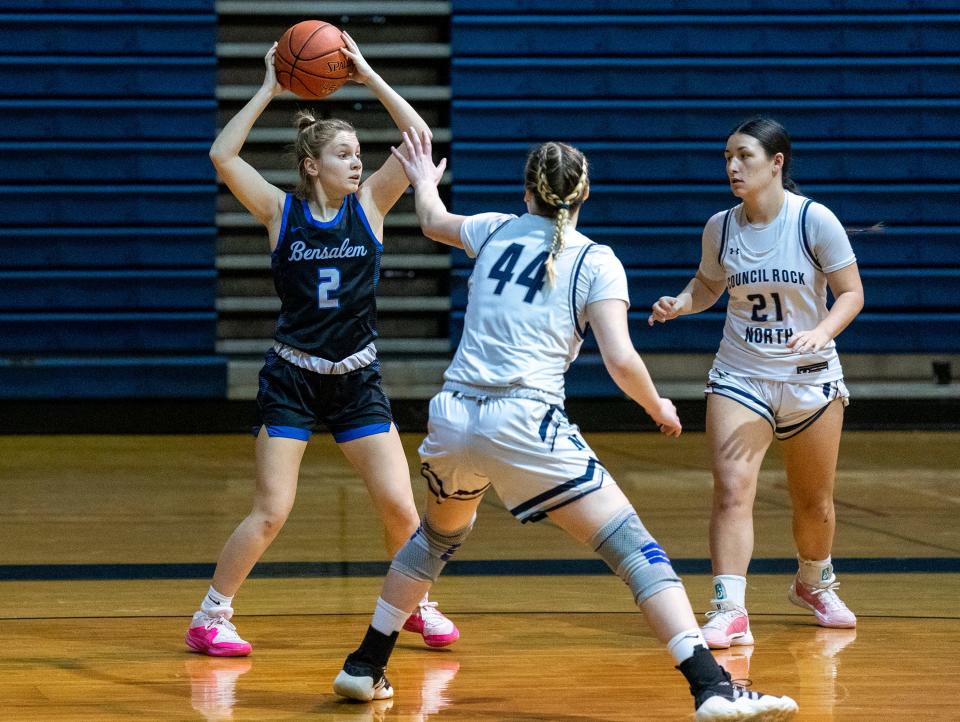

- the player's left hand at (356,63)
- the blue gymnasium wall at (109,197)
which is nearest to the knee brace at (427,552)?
the player's left hand at (356,63)

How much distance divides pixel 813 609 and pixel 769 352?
74 centimetres

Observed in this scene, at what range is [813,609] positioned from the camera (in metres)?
3.73

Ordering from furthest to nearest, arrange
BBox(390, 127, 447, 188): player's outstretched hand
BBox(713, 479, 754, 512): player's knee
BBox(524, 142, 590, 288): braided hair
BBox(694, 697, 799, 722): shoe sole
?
BBox(713, 479, 754, 512): player's knee, BBox(390, 127, 447, 188): player's outstretched hand, BBox(524, 142, 590, 288): braided hair, BBox(694, 697, 799, 722): shoe sole

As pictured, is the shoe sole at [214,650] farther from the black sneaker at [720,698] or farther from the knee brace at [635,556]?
the black sneaker at [720,698]

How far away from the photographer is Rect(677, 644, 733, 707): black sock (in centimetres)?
258

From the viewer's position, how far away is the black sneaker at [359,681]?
9.51 ft

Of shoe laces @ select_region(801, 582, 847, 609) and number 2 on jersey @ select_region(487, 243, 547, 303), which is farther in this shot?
shoe laces @ select_region(801, 582, 847, 609)

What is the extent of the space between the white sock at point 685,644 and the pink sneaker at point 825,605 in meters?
1.18

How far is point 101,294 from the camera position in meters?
7.93

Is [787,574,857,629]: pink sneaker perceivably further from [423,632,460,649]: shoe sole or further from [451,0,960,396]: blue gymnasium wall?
[451,0,960,396]: blue gymnasium wall

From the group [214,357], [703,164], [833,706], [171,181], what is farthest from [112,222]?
[833,706]

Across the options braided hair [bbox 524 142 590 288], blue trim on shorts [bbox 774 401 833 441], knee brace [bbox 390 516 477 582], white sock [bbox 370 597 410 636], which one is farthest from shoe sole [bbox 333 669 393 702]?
blue trim on shorts [bbox 774 401 833 441]

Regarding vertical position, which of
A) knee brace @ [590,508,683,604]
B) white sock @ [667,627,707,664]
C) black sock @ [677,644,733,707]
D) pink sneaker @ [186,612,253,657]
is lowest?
pink sneaker @ [186,612,253,657]

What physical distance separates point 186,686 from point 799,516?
5.65ft
